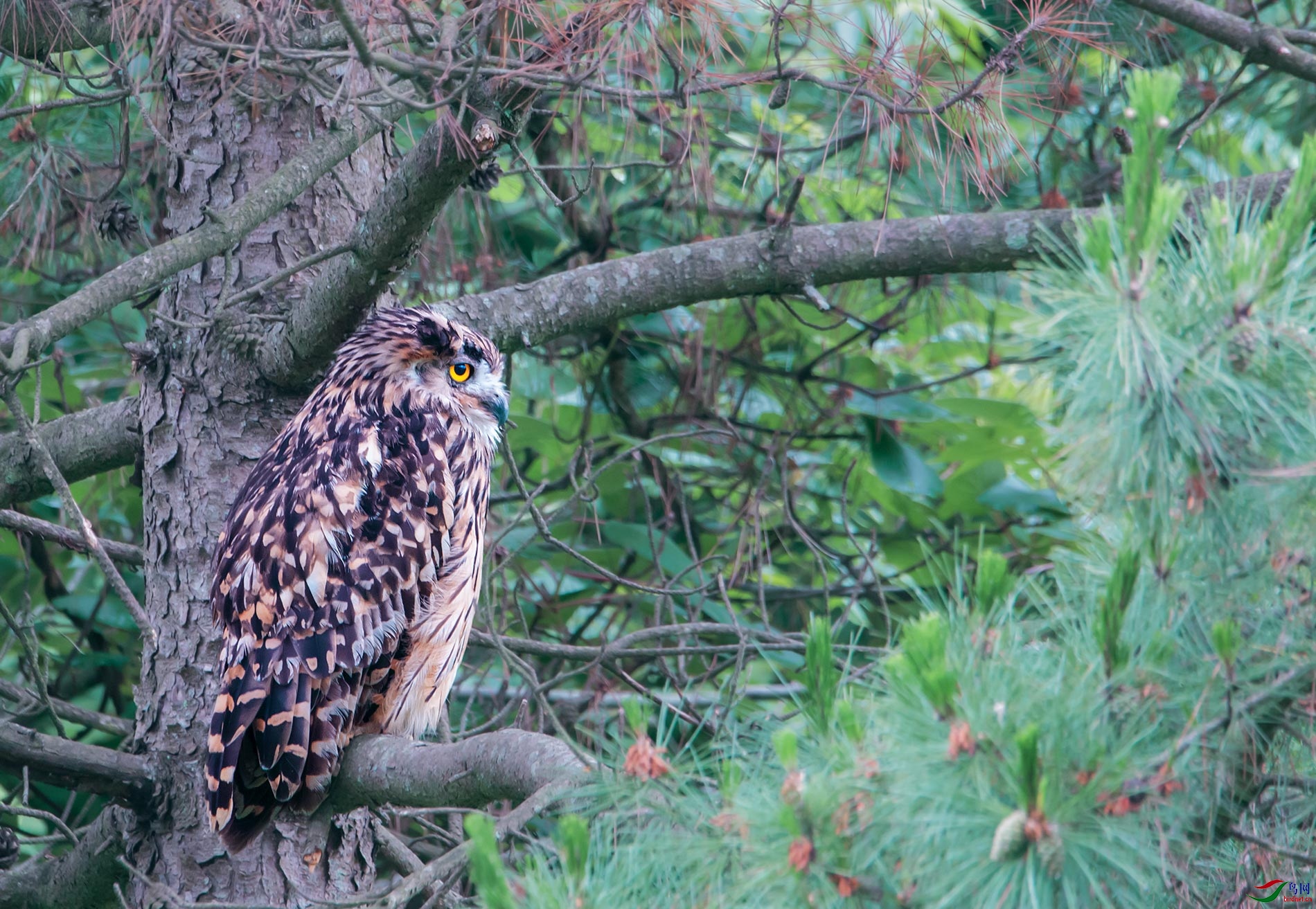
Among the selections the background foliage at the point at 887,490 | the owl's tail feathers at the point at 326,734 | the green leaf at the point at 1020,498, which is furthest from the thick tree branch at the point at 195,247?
the green leaf at the point at 1020,498

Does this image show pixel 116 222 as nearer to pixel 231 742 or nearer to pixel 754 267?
pixel 231 742

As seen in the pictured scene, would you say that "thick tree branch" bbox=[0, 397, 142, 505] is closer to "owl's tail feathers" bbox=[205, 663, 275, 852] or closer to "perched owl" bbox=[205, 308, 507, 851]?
"perched owl" bbox=[205, 308, 507, 851]

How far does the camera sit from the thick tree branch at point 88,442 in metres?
2.91

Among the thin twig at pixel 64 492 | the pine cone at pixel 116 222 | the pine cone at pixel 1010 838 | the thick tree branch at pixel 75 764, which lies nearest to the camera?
the pine cone at pixel 1010 838

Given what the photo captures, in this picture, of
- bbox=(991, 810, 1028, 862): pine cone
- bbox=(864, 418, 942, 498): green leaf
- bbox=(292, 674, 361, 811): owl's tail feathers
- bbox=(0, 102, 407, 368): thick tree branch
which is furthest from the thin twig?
bbox=(864, 418, 942, 498): green leaf

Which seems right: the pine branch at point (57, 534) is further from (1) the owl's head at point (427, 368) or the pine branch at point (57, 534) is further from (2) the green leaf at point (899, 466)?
(2) the green leaf at point (899, 466)

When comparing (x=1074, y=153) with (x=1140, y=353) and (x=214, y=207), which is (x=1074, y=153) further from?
(x=1140, y=353)

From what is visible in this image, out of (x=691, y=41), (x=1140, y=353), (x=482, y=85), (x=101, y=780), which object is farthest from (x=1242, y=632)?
(x=101, y=780)

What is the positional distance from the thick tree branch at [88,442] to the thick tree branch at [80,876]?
2.56ft

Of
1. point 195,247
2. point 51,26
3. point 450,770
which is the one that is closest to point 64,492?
point 195,247

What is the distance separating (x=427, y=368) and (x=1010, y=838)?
235 cm

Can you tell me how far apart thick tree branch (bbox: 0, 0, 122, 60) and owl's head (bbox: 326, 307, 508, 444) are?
0.90 metres

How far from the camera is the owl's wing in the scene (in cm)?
255

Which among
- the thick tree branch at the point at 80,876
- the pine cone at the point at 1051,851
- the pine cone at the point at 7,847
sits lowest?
the pine cone at the point at 7,847
